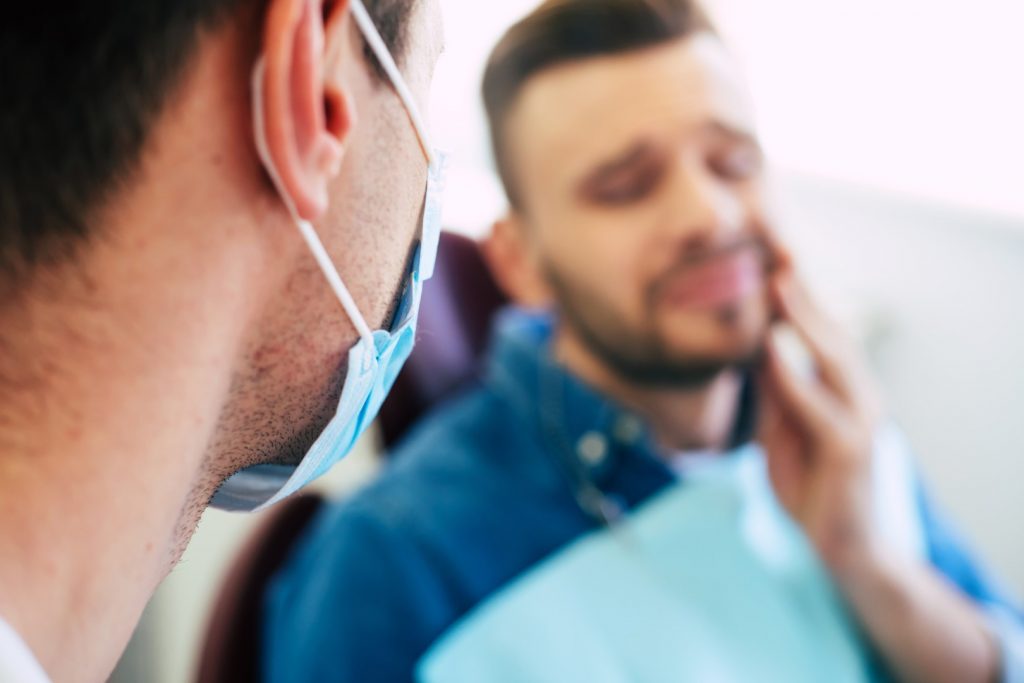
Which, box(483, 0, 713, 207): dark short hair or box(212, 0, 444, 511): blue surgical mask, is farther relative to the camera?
box(483, 0, 713, 207): dark short hair

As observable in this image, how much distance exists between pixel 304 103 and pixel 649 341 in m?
0.55

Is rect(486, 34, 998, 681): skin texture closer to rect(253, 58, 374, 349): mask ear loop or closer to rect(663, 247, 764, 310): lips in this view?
rect(663, 247, 764, 310): lips

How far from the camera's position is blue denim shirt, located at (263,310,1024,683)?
67 cm

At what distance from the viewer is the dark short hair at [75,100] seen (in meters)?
0.25

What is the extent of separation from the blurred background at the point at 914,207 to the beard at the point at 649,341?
32cm

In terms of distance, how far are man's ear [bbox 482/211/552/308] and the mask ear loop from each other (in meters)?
0.52

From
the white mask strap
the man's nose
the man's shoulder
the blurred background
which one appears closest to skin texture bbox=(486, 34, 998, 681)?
the man's nose

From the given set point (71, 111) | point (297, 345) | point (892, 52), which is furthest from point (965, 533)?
point (71, 111)

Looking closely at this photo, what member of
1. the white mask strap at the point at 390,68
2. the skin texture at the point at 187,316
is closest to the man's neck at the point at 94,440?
the skin texture at the point at 187,316

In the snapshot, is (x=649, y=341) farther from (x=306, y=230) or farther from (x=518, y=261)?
(x=306, y=230)

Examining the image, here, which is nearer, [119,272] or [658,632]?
[119,272]

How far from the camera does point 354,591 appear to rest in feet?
2.25

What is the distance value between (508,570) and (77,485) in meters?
0.49

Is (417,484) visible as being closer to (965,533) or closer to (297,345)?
(297,345)
